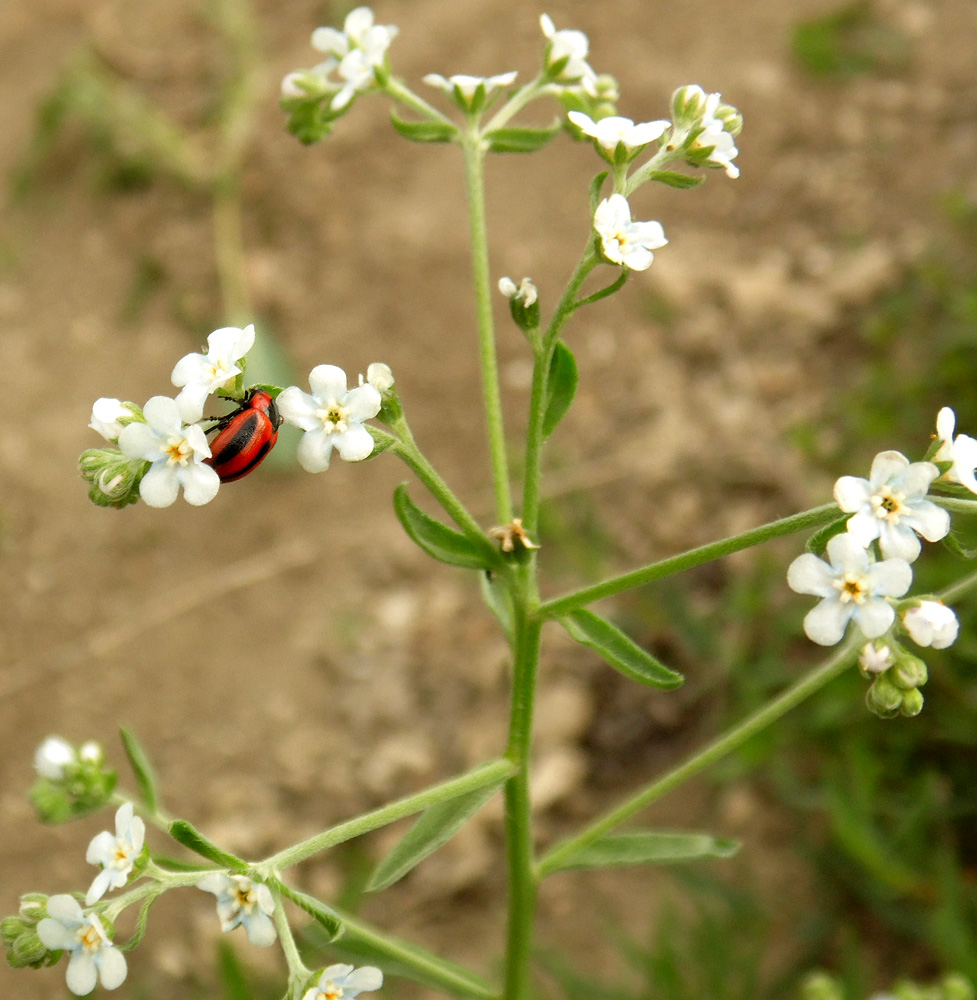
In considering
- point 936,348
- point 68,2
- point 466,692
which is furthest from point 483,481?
point 68,2

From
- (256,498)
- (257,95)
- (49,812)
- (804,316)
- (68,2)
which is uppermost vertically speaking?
(68,2)

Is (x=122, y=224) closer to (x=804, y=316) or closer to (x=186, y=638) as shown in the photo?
(x=186, y=638)

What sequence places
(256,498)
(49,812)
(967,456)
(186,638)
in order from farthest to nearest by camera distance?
1. (256,498)
2. (186,638)
3. (49,812)
4. (967,456)

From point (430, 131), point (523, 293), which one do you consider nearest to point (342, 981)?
point (523, 293)

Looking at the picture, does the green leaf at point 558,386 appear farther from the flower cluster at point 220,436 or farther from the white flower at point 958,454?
the white flower at point 958,454

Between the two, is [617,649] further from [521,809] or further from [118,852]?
[118,852]

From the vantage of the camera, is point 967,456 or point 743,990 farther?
point 743,990
